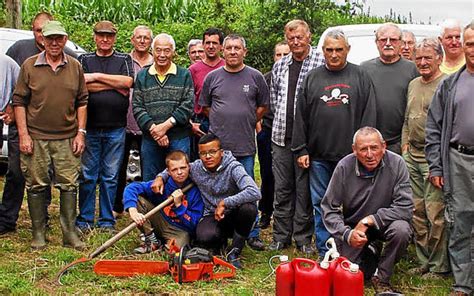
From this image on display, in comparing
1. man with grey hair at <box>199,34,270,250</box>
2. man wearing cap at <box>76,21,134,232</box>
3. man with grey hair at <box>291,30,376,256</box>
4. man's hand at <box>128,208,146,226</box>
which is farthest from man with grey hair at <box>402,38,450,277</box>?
man wearing cap at <box>76,21,134,232</box>

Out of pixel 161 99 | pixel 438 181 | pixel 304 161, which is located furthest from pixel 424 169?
pixel 161 99

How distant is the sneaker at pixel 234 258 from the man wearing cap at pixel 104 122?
152cm

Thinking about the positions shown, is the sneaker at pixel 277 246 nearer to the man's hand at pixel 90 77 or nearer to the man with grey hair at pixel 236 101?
the man with grey hair at pixel 236 101

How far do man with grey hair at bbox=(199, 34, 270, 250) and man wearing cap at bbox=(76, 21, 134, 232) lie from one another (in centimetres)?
90

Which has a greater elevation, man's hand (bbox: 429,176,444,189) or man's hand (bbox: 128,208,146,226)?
man's hand (bbox: 429,176,444,189)

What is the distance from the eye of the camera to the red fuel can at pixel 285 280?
187 inches

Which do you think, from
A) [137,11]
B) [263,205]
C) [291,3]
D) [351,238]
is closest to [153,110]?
[263,205]

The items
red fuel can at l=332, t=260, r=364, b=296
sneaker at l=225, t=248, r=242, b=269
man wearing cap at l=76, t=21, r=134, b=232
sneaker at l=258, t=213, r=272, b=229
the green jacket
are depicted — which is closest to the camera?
red fuel can at l=332, t=260, r=364, b=296

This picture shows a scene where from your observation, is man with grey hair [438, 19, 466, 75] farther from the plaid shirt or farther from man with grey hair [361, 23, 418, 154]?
the plaid shirt

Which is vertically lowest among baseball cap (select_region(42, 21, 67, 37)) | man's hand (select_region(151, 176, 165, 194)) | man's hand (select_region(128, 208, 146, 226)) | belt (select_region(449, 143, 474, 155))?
man's hand (select_region(128, 208, 146, 226))

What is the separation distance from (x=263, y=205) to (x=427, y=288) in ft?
7.65

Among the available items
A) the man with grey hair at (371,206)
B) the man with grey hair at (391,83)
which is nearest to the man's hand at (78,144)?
the man with grey hair at (371,206)

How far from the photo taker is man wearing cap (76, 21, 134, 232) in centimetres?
700

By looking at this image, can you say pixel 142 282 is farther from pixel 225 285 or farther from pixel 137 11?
pixel 137 11
